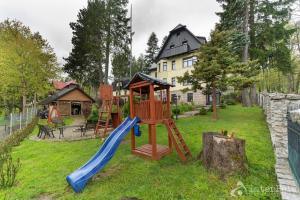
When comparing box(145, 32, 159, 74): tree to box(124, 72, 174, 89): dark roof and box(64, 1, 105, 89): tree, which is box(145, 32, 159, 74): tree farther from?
box(124, 72, 174, 89): dark roof

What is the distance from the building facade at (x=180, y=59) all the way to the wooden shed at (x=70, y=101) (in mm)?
12952

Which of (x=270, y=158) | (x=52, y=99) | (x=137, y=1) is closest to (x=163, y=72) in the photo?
(x=137, y=1)

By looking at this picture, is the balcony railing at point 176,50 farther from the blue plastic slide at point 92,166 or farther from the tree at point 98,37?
the blue plastic slide at point 92,166

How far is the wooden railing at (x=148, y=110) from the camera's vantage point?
7.25 m

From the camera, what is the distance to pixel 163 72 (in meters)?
29.5

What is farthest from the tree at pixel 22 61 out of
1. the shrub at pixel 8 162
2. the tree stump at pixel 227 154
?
the tree stump at pixel 227 154

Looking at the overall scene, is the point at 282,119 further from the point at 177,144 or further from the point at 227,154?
the point at 177,144

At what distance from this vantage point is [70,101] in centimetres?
2639

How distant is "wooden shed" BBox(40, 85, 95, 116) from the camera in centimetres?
2497

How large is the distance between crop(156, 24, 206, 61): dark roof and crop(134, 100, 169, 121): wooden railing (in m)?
18.7

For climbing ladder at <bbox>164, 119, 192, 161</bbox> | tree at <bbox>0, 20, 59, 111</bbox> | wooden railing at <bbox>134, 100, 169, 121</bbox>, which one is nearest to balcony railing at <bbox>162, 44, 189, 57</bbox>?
tree at <bbox>0, 20, 59, 111</bbox>

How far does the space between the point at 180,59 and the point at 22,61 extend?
66.0 feet

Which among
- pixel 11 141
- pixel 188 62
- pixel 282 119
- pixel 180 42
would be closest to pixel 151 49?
pixel 180 42

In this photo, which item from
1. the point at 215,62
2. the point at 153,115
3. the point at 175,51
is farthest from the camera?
the point at 175,51
